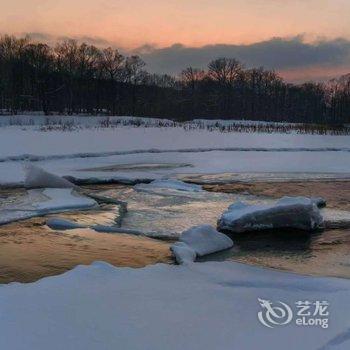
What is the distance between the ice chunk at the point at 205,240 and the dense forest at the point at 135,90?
61.7 metres

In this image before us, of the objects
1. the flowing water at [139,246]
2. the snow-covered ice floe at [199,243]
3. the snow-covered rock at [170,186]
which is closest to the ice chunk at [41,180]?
the snow-covered rock at [170,186]

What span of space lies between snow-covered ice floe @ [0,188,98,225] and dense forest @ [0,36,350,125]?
56.6m

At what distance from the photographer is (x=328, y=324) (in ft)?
13.8

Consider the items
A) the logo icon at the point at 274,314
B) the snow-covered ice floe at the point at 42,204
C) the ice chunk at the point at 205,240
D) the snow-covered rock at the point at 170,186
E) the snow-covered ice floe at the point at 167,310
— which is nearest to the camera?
the snow-covered ice floe at the point at 167,310

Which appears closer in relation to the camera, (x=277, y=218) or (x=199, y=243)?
(x=199, y=243)

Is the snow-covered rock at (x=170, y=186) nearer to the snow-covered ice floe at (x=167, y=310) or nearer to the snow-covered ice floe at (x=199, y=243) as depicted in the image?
the snow-covered ice floe at (x=199, y=243)

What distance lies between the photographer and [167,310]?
15.0 feet

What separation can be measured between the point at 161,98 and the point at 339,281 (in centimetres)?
8470

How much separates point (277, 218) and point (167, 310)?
500cm

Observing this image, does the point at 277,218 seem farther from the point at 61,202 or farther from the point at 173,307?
the point at 173,307

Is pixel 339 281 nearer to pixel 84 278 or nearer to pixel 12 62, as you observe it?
pixel 84 278

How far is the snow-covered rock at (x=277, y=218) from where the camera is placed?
9.05 m

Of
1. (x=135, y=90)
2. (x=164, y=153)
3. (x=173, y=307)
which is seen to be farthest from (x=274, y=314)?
(x=135, y=90)

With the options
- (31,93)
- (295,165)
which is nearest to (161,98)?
(31,93)
